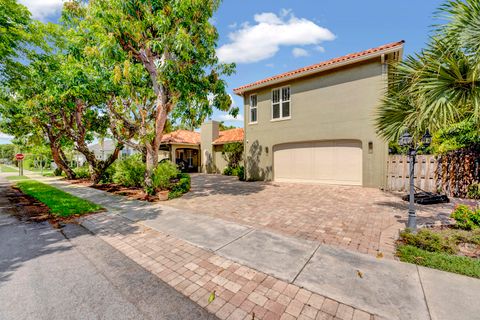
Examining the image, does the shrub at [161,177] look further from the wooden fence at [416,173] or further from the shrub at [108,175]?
the wooden fence at [416,173]

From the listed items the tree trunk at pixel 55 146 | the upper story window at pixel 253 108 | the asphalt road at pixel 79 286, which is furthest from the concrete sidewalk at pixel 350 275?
the tree trunk at pixel 55 146

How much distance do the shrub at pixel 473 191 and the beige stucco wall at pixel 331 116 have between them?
9.15ft

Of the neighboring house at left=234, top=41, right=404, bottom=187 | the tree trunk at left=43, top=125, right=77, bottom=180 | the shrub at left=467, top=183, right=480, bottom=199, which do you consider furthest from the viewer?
the tree trunk at left=43, top=125, right=77, bottom=180

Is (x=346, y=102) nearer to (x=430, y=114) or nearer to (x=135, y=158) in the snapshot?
(x=430, y=114)

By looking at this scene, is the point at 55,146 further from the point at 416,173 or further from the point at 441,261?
Result: the point at 416,173

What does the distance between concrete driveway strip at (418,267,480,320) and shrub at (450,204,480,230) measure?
229cm

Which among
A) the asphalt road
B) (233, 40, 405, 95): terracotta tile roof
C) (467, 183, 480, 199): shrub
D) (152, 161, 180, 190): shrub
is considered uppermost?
(233, 40, 405, 95): terracotta tile roof

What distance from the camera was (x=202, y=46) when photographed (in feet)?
28.2

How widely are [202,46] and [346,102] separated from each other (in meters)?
7.74

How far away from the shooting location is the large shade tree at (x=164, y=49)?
7.26 meters

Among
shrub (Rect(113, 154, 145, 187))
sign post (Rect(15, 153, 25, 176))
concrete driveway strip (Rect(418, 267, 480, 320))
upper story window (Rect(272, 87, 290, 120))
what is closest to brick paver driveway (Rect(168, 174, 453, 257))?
concrete driveway strip (Rect(418, 267, 480, 320))

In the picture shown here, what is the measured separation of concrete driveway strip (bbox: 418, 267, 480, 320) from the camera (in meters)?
2.29

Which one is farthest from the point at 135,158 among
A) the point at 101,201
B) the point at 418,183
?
the point at 418,183

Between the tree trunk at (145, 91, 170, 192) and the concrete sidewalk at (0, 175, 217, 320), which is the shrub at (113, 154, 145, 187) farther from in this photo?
the concrete sidewalk at (0, 175, 217, 320)
